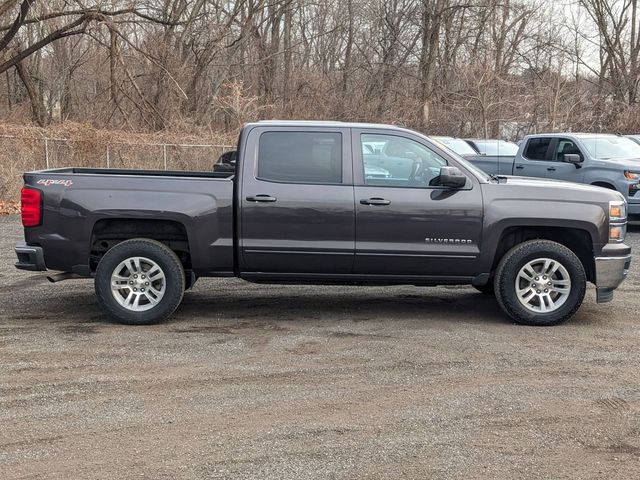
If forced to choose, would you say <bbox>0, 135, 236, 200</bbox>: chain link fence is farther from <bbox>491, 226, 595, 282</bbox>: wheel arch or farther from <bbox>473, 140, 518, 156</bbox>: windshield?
<bbox>491, 226, 595, 282</bbox>: wheel arch

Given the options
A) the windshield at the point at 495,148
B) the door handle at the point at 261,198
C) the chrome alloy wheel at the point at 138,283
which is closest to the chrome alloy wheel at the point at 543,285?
the door handle at the point at 261,198

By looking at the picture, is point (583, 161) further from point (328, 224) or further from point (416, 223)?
point (328, 224)

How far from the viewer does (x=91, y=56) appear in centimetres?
3170

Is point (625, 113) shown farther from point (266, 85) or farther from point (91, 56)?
point (91, 56)

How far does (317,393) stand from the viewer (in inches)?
197

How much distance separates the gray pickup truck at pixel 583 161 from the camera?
1323cm

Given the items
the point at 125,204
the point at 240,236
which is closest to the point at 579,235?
the point at 240,236

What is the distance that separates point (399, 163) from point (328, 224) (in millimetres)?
928

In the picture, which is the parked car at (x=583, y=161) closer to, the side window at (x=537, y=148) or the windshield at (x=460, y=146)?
the side window at (x=537, y=148)

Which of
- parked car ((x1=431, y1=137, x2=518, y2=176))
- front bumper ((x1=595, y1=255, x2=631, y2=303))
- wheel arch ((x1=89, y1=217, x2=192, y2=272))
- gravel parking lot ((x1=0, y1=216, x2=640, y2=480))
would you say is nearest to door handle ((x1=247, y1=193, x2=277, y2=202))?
wheel arch ((x1=89, y1=217, x2=192, y2=272))

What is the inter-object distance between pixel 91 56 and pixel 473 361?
2978 centimetres

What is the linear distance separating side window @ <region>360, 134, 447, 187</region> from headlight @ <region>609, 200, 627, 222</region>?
165 centimetres

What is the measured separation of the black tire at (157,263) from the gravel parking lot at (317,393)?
13 centimetres

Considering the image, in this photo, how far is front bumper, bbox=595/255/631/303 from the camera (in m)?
6.77
